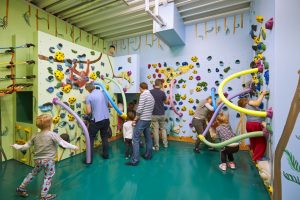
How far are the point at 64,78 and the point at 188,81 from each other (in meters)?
3.00

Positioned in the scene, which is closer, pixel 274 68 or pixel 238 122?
pixel 274 68

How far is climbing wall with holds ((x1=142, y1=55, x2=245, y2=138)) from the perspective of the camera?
13.5ft

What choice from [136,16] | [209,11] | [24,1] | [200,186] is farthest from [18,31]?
[200,186]

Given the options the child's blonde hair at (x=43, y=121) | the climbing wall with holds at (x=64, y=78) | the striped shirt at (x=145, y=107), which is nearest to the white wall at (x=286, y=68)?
the striped shirt at (x=145, y=107)

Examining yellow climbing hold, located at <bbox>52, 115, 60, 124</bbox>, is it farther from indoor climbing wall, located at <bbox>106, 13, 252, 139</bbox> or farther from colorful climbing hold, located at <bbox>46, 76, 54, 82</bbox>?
indoor climbing wall, located at <bbox>106, 13, 252, 139</bbox>

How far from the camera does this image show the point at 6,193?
86.4 inches

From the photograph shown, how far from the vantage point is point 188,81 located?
4523 millimetres

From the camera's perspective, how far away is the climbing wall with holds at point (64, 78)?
296cm

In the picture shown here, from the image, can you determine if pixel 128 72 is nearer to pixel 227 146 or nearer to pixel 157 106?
pixel 157 106

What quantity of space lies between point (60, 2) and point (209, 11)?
333 centimetres

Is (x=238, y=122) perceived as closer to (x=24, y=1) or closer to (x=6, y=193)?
(x=6, y=193)

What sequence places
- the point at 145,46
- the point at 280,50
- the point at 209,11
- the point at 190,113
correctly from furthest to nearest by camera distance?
the point at 145,46
the point at 190,113
the point at 209,11
the point at 280,50

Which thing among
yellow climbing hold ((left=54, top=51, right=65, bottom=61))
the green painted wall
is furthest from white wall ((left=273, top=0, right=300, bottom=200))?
the green painted wall

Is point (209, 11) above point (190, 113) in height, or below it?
above
